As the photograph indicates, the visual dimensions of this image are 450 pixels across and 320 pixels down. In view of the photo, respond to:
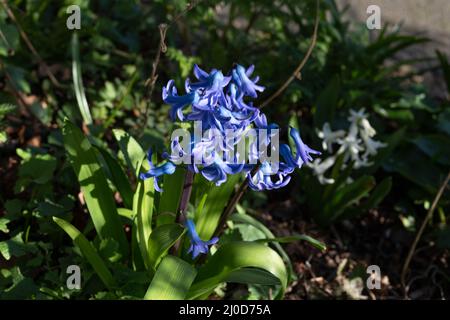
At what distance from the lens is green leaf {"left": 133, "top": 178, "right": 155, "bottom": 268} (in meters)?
2.19

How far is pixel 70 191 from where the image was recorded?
2764 millimetres

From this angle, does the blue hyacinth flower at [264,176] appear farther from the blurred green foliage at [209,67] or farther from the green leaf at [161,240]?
the blurred green foliage at [209,67]

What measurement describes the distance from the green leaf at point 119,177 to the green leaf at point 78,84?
20.3 inches

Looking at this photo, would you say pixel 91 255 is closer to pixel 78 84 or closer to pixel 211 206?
pixel 211 206

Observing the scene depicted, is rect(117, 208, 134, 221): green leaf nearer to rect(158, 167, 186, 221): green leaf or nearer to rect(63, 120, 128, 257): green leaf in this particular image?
rect(63, 120, 128, 257): green leaf

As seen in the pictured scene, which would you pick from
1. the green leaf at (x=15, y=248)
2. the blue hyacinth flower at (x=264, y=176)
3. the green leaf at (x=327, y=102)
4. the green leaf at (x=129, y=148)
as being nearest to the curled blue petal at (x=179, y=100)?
the blue hyacinth flower at (x=264, y=176)

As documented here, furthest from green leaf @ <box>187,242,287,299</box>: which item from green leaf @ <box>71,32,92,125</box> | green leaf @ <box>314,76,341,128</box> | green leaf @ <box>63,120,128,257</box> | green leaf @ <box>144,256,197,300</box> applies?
green leaf @ <box>314,76,341,128</box>

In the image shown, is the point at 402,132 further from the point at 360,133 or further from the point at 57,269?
the point at 57,269

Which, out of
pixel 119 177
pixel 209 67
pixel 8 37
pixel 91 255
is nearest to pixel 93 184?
pixel 119 177

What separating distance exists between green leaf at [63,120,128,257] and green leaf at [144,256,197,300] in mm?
400

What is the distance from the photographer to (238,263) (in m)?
2.04

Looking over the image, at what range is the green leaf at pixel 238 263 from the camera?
80.0 inches
